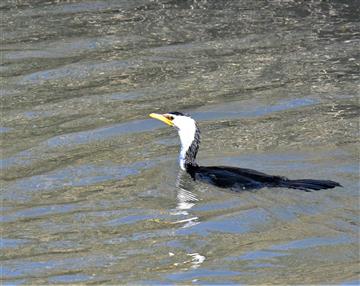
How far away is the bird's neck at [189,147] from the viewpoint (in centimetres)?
1266

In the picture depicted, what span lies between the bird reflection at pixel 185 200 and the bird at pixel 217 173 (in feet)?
0.38

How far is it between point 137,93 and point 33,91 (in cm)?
150

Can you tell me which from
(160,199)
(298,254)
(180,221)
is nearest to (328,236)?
(298,254)

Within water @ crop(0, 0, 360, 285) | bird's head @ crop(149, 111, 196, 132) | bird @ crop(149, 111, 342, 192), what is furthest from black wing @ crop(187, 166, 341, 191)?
bird's head @ crop(149, 111, 196, 132)

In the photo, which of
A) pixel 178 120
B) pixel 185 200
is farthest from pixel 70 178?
pixel 178 120

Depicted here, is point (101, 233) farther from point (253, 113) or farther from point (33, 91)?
point (33, 91)

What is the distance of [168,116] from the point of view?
13109 mm

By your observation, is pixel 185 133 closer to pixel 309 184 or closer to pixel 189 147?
pixel 189 147

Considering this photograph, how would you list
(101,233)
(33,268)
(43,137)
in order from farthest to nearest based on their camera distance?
1. (43,137)
2. (101,233)
3. (33,268)

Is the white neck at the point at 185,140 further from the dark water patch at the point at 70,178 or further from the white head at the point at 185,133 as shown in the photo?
the dark water patch at the point at 70,178

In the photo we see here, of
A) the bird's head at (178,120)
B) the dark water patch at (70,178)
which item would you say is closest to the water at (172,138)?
the dark water patch at (70,178)

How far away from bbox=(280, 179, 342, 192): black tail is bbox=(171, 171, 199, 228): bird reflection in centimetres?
101

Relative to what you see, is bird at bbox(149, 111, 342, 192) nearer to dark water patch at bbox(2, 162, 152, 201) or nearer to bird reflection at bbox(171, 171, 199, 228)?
bird reflection at bbox(171, 171, 199, 228)

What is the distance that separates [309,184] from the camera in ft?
36.9
